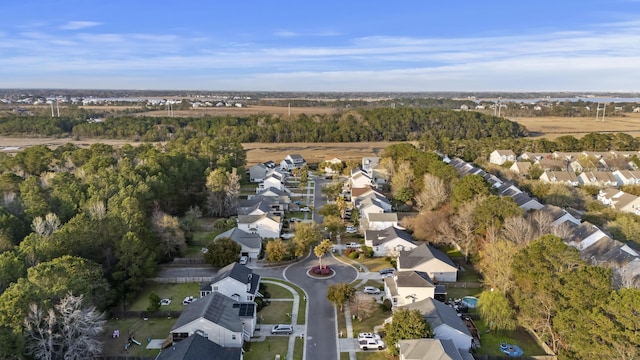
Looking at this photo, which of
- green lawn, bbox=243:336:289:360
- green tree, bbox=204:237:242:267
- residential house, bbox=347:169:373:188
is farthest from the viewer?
residential house, bbox=347:169:373:188

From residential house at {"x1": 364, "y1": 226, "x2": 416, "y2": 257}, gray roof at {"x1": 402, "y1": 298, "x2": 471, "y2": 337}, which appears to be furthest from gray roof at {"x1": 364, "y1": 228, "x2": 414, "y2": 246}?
gray roof at {"x1": 402, "y1": 298, "x2": 471, "y2": 337}

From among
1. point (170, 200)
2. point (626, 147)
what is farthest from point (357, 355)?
point (626, 147)

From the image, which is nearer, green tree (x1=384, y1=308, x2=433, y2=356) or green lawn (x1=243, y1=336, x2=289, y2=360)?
green tree (x1=384, y1=308, x2=433, y2=356)

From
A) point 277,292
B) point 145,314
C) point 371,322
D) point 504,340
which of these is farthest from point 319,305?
point 504,340

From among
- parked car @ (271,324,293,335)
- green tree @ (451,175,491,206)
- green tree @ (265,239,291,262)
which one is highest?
green tree @ (451,175,491,206)

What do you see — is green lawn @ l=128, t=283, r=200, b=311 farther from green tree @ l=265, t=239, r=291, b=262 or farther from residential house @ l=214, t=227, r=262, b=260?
green tree @ l=265, t=239, r=291, b=262

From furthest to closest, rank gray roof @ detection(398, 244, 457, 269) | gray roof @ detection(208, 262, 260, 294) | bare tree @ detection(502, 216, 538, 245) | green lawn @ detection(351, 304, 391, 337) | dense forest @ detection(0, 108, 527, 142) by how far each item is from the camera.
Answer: dense forest @ detection(0, 108, 527, 142) < gray roof @ detection(398, 244, 457, 269) < bare tree @ detection(502, 216, 538, 245) < gray roof @ detection(208, 262, 260, 294) < green lawn @ detection(351, 304, 391, 337)

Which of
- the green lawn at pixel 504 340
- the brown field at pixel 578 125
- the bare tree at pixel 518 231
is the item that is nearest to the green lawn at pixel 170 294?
the green lawn at pixel 504 340
